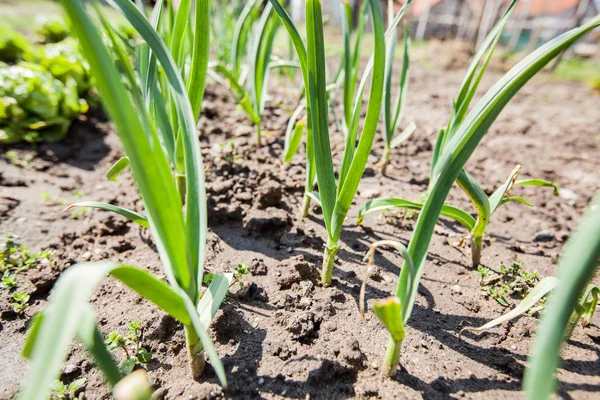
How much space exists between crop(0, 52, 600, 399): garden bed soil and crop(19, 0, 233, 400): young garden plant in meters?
0.22

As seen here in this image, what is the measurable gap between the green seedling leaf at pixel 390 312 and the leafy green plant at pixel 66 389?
72 cm

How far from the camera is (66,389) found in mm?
892

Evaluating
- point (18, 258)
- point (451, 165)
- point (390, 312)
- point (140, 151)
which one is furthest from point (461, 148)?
point (18, 258)

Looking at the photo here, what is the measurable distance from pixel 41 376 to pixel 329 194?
2.33 feet

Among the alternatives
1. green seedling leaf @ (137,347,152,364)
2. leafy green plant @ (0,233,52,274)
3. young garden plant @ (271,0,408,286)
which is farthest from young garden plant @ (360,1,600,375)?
leafy green plant @ (0,233,52,274)

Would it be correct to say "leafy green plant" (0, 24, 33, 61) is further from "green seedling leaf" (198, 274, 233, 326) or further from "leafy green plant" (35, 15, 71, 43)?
"green seedling leaf" (198, 274, 233, 326)

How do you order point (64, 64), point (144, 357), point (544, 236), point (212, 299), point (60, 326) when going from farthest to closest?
point (64, 64)
point (544, 236)
point (144, 357)
point (212, 299)
point (60, 326)

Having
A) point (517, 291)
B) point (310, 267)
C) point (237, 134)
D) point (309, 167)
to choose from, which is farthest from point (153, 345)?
point (237, 134)

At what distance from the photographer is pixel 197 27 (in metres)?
1.10

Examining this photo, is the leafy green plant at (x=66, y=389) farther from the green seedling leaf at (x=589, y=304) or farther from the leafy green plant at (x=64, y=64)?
the leafy green plant at (x=64, y=64)

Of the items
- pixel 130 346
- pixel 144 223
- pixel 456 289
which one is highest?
pixel 456 289

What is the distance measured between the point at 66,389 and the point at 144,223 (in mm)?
426

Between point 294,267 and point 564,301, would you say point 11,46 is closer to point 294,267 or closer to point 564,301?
point 294,267

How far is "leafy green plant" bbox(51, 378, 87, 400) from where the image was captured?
85cm
